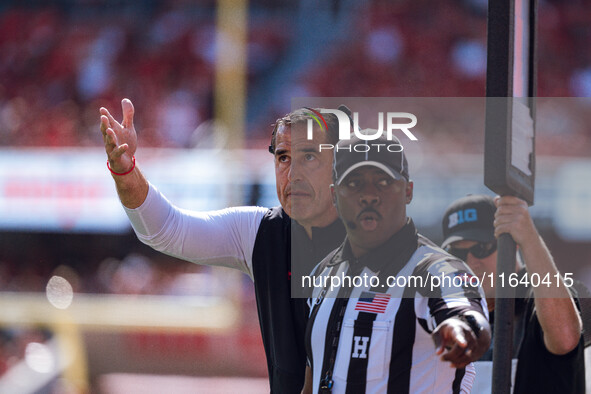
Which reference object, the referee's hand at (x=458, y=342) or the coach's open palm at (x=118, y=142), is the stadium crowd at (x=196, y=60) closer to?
the coach's open palm at (x=118, y=142)

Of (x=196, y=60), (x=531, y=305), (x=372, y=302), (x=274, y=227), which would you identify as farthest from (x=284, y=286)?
(x=196, y=60)

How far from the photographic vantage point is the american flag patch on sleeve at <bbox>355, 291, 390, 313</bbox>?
1.55 m

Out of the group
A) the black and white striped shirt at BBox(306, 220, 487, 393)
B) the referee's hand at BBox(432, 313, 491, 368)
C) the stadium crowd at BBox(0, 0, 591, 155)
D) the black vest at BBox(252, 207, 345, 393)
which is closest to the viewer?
the referee's hand at BBox(432, 313, 491, 368)

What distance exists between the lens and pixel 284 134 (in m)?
1.96

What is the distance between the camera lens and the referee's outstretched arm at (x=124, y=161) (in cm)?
181

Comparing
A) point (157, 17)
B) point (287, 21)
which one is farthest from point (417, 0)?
point (157, 17)

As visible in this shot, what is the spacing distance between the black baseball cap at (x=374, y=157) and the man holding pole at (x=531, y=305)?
0.73ft

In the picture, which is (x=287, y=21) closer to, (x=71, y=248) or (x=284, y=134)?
(x=71, y=248)

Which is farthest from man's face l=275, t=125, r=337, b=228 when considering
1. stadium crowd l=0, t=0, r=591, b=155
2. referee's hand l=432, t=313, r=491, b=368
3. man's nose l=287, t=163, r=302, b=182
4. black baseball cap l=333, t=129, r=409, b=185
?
stadium crowd l=0, t=0, r=591, b=155

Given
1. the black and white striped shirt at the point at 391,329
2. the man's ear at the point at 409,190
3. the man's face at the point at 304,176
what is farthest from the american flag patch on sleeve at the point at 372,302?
the man's face at the point at 304,176

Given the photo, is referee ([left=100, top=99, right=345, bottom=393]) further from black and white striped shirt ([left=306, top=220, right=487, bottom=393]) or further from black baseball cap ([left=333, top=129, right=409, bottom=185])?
black and white striped shirt ([left=306, top=220, right=487, bottom=393])

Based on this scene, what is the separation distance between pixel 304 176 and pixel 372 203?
32 cm

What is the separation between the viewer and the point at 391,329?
4.99 ft

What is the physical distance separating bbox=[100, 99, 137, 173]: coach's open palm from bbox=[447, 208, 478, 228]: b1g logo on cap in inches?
32.0
